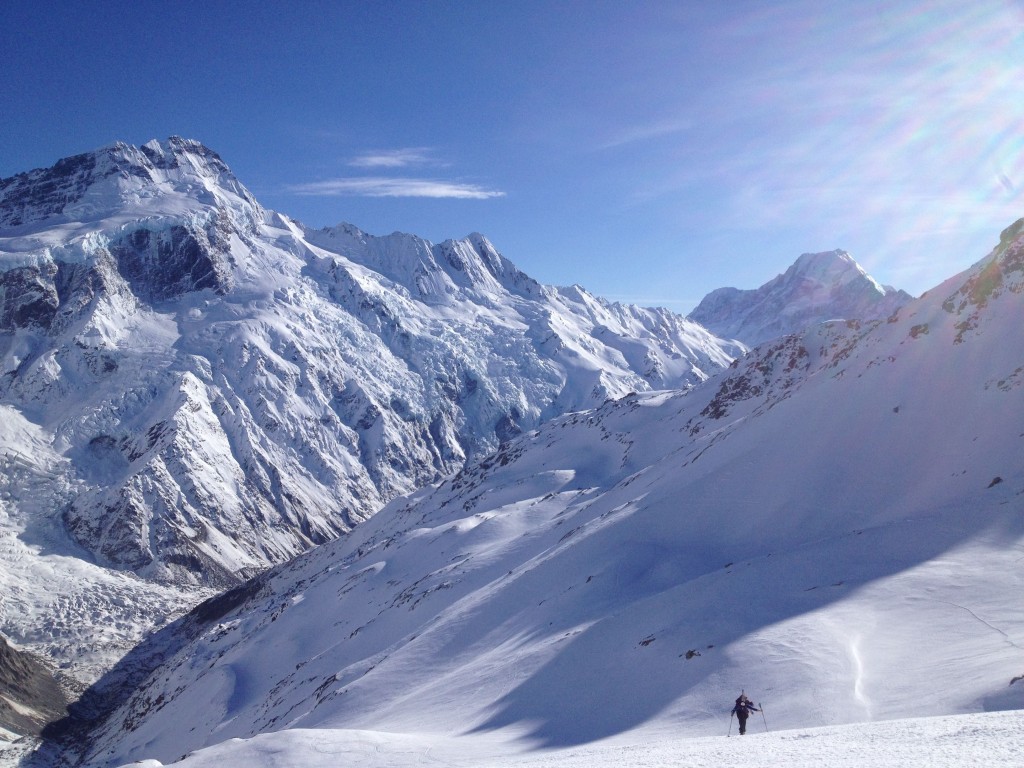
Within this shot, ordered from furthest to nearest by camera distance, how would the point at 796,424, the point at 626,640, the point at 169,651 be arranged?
the point at 169,651
the point at 796,424
the point at 626,640

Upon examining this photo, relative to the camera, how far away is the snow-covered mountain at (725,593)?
23562 millimetres

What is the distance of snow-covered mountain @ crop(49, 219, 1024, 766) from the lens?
2356 centimetres

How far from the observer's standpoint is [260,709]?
63562 millimetres

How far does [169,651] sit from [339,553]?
3582 centimetres

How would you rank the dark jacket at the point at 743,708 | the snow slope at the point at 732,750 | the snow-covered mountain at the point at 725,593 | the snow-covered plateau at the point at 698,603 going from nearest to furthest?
the snow slope at the point at 732,750 < the dark jacket at the point at 743,708 < the snow-covered plateau at the point at 698,603 < the snow-covered mountain at the point at 725,593

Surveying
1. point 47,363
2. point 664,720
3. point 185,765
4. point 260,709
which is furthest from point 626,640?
point 47,363

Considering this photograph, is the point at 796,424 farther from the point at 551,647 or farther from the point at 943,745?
the point at 943,745

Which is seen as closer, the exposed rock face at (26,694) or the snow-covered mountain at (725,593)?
the snow-covered mountain at (725,593)

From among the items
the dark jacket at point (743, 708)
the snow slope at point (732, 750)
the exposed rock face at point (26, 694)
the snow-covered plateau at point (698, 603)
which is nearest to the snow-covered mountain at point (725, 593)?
the snow-covered plateau at point (698, 603)

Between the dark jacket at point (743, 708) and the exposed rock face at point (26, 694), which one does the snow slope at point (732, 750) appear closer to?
the dark jacket at point (743, 708)

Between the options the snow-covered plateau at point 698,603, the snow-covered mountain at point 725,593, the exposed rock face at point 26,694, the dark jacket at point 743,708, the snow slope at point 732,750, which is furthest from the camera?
the exposed rock face at point 26,694

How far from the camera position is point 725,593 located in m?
33.1

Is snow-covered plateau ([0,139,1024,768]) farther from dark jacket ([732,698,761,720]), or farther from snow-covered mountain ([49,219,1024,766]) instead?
dark jacket ([732,698,761,720])

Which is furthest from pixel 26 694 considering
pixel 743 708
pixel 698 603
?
pixel 743 708
